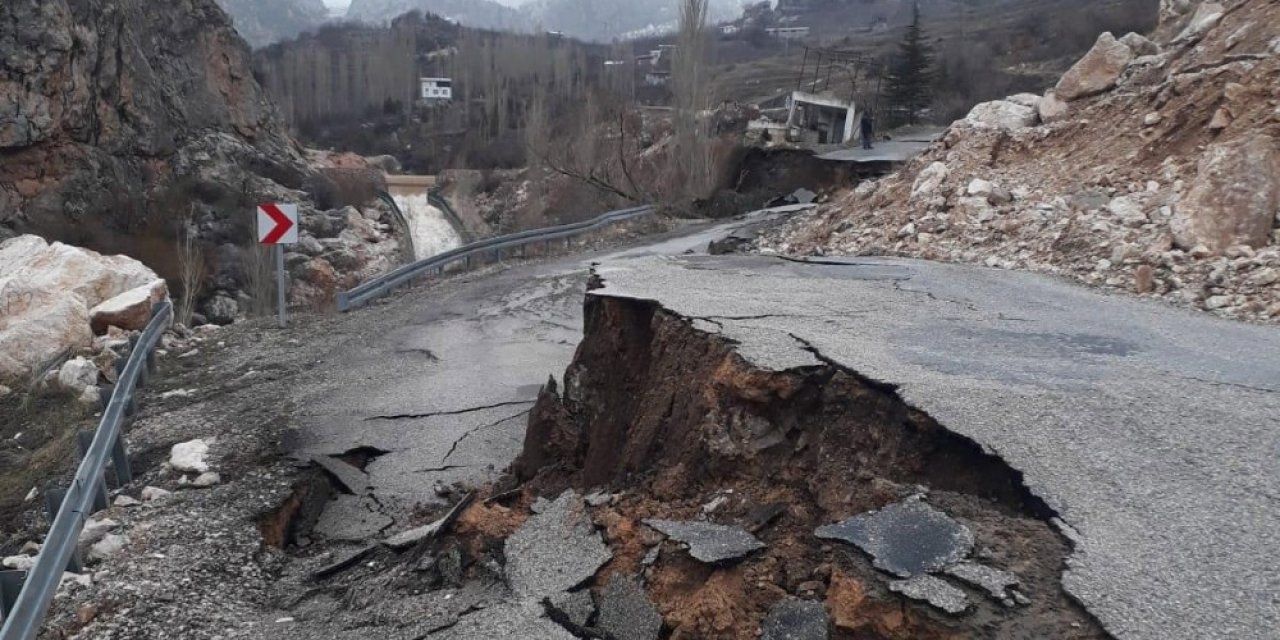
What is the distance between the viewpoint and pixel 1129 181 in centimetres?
1061

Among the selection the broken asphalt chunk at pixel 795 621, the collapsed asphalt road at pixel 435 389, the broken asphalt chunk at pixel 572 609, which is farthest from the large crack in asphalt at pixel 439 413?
the broken asphalt chunk at pixel 795 621

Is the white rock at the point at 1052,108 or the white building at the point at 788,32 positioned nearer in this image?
the white rock at the point at 1052,108

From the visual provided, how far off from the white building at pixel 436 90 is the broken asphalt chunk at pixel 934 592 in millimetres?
91375

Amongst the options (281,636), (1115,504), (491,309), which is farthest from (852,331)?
(491,309)

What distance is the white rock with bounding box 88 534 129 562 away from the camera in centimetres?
509

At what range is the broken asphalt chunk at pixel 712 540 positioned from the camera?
139 inches

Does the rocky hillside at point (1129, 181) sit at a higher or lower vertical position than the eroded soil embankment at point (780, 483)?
higher

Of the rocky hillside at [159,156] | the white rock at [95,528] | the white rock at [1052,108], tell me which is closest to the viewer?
the white rock at [95,528]

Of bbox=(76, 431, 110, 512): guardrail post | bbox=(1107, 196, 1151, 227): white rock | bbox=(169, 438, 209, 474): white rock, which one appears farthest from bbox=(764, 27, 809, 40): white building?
bbox=(76, 431, 110, 512): guardrail post

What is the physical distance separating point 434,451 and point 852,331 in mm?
3366

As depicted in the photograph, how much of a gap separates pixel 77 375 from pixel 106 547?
4833 millimetres

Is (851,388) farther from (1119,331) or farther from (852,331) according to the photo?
(1119,331)

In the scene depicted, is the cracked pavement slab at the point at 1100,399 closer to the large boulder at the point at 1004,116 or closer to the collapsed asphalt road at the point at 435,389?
the collapsed asphalt road at the point at 435,389

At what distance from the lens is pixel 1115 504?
3533mm
